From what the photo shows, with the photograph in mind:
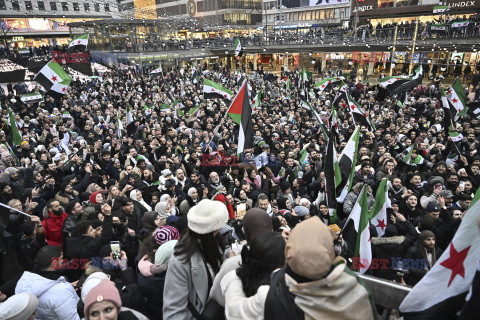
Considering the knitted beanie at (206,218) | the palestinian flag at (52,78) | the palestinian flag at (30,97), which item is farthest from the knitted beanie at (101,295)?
the palestinian flag at (30,97)

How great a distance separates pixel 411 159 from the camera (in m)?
8.25

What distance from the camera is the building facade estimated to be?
173 feet

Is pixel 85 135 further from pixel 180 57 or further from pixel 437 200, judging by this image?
pixel 180 57

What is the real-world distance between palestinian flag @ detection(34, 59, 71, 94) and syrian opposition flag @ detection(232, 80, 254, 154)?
792 centimetres

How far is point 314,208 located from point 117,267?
368 centimetres

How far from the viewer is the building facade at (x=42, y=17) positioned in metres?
52.6

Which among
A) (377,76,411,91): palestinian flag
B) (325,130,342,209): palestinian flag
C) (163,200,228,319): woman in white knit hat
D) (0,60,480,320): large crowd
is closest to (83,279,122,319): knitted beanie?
(0,60,480,320): large crowd

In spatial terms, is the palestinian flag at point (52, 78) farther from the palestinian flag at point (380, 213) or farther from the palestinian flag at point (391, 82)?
the palestinian flag at point (391, 82)

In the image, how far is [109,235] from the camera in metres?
4.16

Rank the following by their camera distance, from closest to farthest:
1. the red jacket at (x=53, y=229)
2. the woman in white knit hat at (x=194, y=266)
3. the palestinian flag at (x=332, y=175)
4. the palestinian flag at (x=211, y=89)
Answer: the woman in white knit hat at (x=194, y=266), the red jacket at (x=53, y=229), the palestinian flag at (x=332, y=175), the palestinian flag at (x=211, y=89)

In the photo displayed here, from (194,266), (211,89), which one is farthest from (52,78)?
(194,266)

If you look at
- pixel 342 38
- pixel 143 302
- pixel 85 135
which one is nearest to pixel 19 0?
pixel 342 38

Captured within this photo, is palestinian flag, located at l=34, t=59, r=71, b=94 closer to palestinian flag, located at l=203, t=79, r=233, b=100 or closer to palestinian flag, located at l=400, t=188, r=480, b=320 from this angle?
palestinian flag, located at l=203, t=79, r=233, b=100

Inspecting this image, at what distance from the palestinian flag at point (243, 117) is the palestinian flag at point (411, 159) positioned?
13.4ft
